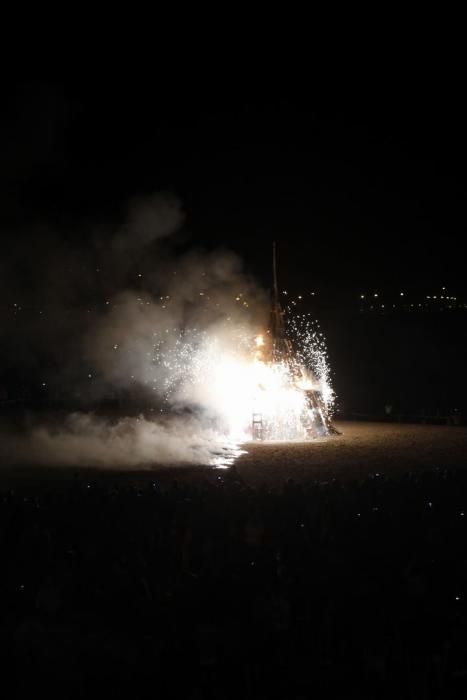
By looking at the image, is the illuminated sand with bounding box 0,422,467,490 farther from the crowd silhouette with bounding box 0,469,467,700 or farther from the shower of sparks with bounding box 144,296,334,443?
the crowd silhouette with bounding box 0,469,467,700

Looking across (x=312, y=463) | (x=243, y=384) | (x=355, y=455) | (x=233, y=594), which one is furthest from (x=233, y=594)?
(x=243, y=384)

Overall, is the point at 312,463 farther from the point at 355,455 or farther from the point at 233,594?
the point at 233,594

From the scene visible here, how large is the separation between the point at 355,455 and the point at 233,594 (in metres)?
11.1

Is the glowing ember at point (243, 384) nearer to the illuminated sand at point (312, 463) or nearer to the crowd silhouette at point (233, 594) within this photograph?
the illuminated sand at point (312, 463)

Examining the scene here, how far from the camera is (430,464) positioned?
16.0 meters

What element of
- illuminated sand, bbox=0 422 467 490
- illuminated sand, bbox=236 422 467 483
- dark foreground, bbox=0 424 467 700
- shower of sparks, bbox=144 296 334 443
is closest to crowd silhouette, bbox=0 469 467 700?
dark foreground, bbox=0 424 467 700

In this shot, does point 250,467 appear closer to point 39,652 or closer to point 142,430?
point 142,430

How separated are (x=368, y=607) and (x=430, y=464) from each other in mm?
9969

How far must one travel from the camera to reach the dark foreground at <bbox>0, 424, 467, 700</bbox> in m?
5.70

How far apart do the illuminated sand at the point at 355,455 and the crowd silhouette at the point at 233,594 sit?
5697mm

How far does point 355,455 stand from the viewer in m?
17.3

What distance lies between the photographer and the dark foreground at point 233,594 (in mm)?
5699

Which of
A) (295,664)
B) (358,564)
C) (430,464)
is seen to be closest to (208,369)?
(430,464)

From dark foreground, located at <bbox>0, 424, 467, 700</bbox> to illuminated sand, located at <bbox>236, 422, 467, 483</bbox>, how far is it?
5709mm
